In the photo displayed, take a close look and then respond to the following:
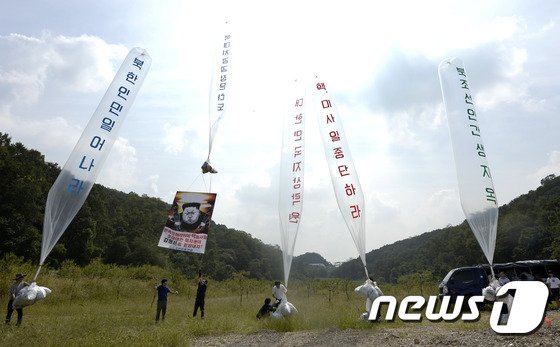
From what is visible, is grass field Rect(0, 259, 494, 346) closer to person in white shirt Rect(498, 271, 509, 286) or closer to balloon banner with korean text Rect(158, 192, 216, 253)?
person in white shirt Rect(498, 271, 509, 286)

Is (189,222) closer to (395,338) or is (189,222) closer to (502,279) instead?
(395,338)

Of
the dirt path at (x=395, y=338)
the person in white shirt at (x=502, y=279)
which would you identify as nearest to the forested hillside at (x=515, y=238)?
the person in white shirt at (x=502, y=279)

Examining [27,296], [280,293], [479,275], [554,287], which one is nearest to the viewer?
[27,296]

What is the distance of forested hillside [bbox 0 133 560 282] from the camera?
38969 mm

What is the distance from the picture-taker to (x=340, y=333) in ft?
34.6

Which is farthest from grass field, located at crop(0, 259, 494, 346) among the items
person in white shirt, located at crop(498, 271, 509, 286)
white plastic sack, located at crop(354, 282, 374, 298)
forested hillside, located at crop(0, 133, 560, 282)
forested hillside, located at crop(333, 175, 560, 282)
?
forested hillside, located at crop(333, 175, 560, 282)

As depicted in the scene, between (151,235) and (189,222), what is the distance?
54.5 metres

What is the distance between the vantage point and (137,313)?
1694 centimetres

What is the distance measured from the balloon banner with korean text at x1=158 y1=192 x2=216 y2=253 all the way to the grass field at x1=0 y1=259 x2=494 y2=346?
2.45m

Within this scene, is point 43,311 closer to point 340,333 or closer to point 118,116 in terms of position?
point 118,116

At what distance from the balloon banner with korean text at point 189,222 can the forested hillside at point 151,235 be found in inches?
913

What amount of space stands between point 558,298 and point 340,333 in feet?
34.2

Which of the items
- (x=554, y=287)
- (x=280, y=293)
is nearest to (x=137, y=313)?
(x=280, y=293)

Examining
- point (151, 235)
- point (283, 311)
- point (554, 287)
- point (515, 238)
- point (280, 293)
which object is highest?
point (515, 238)
